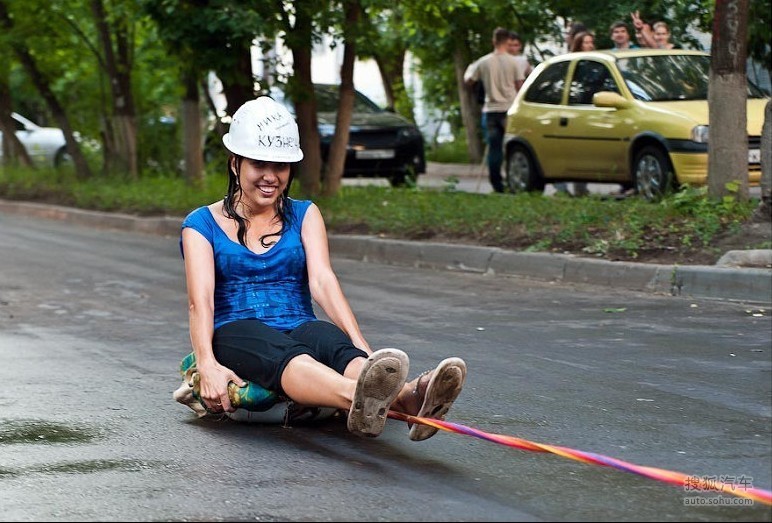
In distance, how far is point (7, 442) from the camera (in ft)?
18.1

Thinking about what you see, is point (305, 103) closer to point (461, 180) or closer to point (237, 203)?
point (461, 180)

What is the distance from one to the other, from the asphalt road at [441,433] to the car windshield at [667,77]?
472 cm

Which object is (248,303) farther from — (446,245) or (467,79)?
(467,79)

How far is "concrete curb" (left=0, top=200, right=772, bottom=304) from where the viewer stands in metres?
9.65

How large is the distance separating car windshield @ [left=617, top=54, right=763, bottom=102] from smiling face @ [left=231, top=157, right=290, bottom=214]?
922 centimetres

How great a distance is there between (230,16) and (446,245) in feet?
13.1

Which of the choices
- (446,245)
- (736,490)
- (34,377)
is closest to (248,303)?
(34,377)

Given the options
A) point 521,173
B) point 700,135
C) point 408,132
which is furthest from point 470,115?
point 700,135

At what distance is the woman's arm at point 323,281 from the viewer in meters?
5.76

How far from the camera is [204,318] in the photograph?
5609 mm

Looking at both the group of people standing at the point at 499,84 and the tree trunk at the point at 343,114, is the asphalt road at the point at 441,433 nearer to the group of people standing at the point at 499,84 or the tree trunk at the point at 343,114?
the tree trunk at the point at 343,114

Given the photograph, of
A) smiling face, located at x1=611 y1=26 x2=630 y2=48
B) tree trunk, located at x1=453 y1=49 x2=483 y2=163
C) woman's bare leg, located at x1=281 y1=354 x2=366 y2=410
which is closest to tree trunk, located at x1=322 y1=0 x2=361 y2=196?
smiling face, located at x1=611 y1=26 x2=630 y2=48

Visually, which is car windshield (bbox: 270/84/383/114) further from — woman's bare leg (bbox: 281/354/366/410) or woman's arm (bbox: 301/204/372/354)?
woman's bare leg (bbox: 281/354/366/410)

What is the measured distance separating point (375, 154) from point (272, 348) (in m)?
15.1
